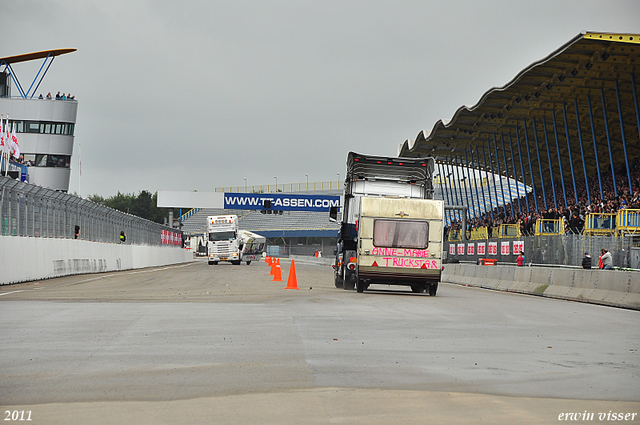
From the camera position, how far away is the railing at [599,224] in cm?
3284

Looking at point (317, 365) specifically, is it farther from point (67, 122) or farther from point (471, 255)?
point (67, 122)

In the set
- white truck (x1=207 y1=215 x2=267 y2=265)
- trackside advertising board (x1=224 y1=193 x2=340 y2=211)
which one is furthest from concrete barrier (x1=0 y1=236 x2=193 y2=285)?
trackside advertising board (x1=224 y1=193 x2=340 y2=211)

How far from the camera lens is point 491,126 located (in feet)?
188

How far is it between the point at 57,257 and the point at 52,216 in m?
1.55

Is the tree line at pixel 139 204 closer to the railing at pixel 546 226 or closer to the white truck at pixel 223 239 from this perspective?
the white truck at pixel 223 239

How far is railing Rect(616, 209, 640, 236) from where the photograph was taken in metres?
30.6

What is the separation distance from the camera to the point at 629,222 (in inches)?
1205

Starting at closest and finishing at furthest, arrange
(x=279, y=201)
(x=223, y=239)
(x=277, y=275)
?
1. (x=277, y=275)
2. (x=223, y=239)
3. (x=279, y=201)

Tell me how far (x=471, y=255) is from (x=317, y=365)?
36500 mm

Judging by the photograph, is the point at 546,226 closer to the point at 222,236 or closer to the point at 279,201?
the point at 222,236

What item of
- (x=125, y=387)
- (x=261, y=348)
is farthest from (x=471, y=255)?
(x=125, y=387)

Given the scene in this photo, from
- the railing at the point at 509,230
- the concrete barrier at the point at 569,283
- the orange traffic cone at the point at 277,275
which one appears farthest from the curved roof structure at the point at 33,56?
the concrete barrier at the point at 569,283

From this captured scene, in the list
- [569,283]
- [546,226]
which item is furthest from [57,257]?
[546,226]

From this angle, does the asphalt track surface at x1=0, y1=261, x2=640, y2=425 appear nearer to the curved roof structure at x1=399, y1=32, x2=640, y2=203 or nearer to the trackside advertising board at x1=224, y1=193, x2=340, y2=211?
the curved roof structure at x1=399, y1=32, x2=640, y2=203
